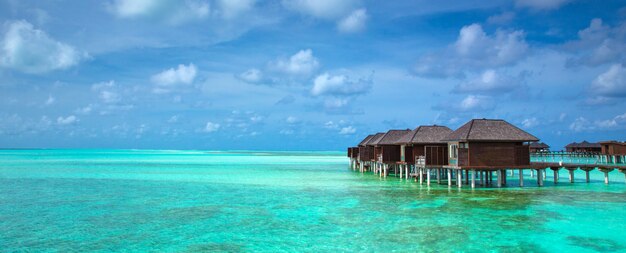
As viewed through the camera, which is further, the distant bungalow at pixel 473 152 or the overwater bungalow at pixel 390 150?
the overwater bungalow at pixel 390 150

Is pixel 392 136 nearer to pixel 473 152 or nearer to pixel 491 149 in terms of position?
pixel 473 152

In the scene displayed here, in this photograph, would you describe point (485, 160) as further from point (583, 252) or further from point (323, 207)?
point (583, 252)

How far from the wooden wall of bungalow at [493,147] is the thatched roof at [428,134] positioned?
16.1 feet

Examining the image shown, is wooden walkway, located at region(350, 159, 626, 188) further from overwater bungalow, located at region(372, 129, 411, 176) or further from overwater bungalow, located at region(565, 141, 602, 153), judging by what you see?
overwater bungalow, located at region(565, 141, 602, 153)

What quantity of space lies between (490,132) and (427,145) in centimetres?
597

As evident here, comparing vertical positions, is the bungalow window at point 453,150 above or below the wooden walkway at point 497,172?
above

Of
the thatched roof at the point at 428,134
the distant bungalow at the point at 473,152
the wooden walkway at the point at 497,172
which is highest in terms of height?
the thatched roof at the point at 428,134

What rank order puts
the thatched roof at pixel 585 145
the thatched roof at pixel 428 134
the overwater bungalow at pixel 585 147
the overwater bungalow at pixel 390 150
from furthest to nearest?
1. the overwater bungalow at pixel 585 147
2. the thatched roof at pixel 585 145
3. the overwater bungalow at pixel 390 150
4. the thatched roof at pixel 428 134

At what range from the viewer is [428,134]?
102 feet

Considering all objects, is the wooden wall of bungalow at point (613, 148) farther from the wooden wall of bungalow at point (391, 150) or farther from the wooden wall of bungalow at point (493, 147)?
the wooden wall of bungalow at point (493, 147)

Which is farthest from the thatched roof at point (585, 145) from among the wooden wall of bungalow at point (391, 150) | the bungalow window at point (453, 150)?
the bungalow window at point (453, 150)

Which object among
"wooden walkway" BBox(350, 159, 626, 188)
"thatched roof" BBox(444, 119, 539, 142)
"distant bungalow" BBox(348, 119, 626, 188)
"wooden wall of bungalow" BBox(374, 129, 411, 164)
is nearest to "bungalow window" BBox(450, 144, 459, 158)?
"distant bungalow" BBox(348, 119, 626, 188)

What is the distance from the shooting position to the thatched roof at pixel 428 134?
30.6 metres

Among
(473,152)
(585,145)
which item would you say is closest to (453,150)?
(473,152)
